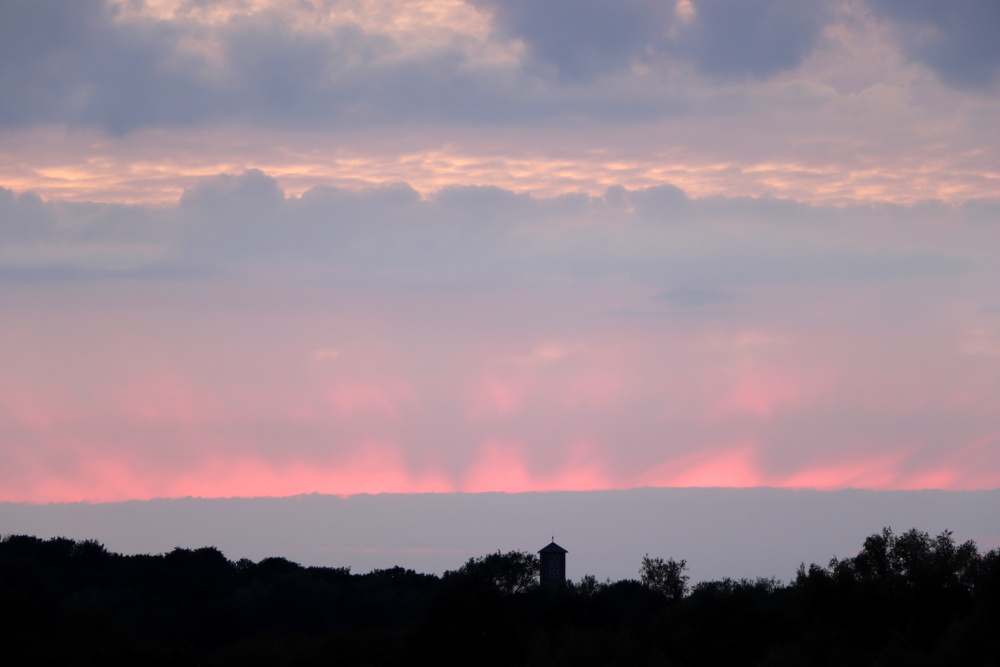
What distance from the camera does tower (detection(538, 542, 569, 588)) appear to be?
116m

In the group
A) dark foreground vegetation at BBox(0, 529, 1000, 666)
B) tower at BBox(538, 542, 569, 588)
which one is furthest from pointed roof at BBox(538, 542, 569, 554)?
dark foreground vegetation at BBox(0, 529, 1000, 666)

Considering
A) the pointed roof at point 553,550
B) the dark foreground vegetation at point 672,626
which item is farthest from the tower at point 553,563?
the dark foreground vegetation at point 672,626

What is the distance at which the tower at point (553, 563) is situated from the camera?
116m

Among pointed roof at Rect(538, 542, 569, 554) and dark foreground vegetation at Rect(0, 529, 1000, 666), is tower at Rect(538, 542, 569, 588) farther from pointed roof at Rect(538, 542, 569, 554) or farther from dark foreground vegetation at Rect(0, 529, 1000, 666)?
dark foreground vegetation at Rect(0, 529, 1000, 666)

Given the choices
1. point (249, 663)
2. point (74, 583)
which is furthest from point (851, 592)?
point (74, 583)

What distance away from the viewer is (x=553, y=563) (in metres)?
119

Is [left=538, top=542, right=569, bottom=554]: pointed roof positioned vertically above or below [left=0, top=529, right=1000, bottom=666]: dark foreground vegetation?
above

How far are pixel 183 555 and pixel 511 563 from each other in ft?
179

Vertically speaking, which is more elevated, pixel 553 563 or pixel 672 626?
pixel 553 563

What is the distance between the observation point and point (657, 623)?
71062 mm

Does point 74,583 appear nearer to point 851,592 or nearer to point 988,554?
point 851,592

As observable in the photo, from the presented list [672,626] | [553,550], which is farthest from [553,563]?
[672,626]

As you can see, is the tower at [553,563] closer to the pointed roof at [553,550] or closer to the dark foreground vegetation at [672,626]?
the pointed roof at [553,550]

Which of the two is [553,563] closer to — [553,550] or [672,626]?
[553,550]
